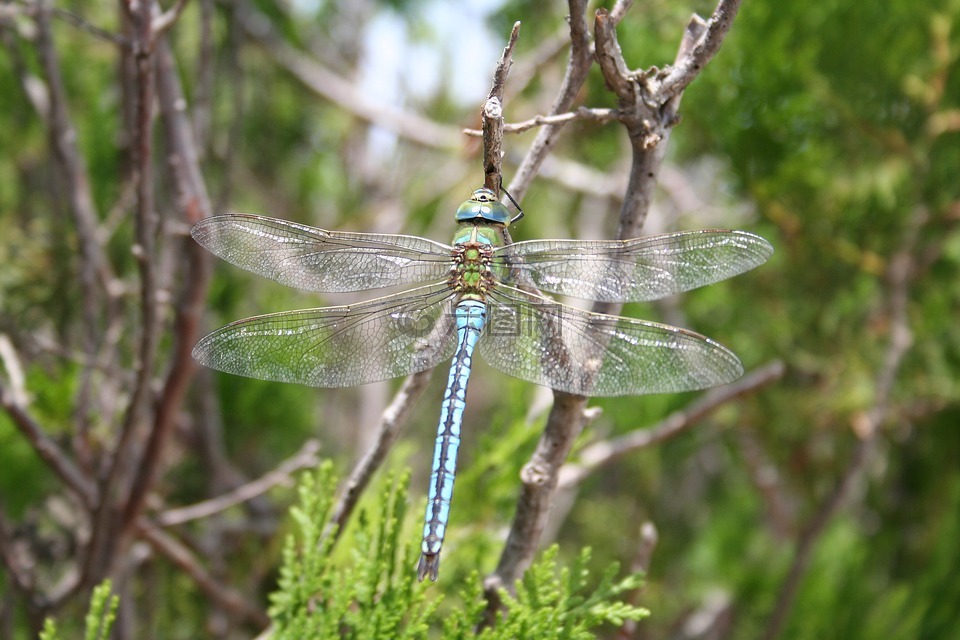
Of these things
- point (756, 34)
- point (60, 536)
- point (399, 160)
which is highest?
point (399, 160)

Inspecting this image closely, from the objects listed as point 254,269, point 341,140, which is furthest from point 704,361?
point 341,140

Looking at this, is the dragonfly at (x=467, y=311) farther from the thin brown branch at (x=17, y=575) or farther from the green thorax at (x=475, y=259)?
the thin brown branch at (x=17, y=575)

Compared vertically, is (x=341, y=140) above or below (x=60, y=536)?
above

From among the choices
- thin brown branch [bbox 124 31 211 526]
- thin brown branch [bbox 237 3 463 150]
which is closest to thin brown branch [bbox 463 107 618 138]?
thin brown branch [bbox 124 31 211 526]

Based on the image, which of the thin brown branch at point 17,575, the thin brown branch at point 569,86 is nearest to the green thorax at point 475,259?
the thin brown branch at point 569,86

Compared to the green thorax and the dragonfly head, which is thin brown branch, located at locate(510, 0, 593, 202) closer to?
the dragonfly head

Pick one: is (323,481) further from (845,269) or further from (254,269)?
(845,269)
